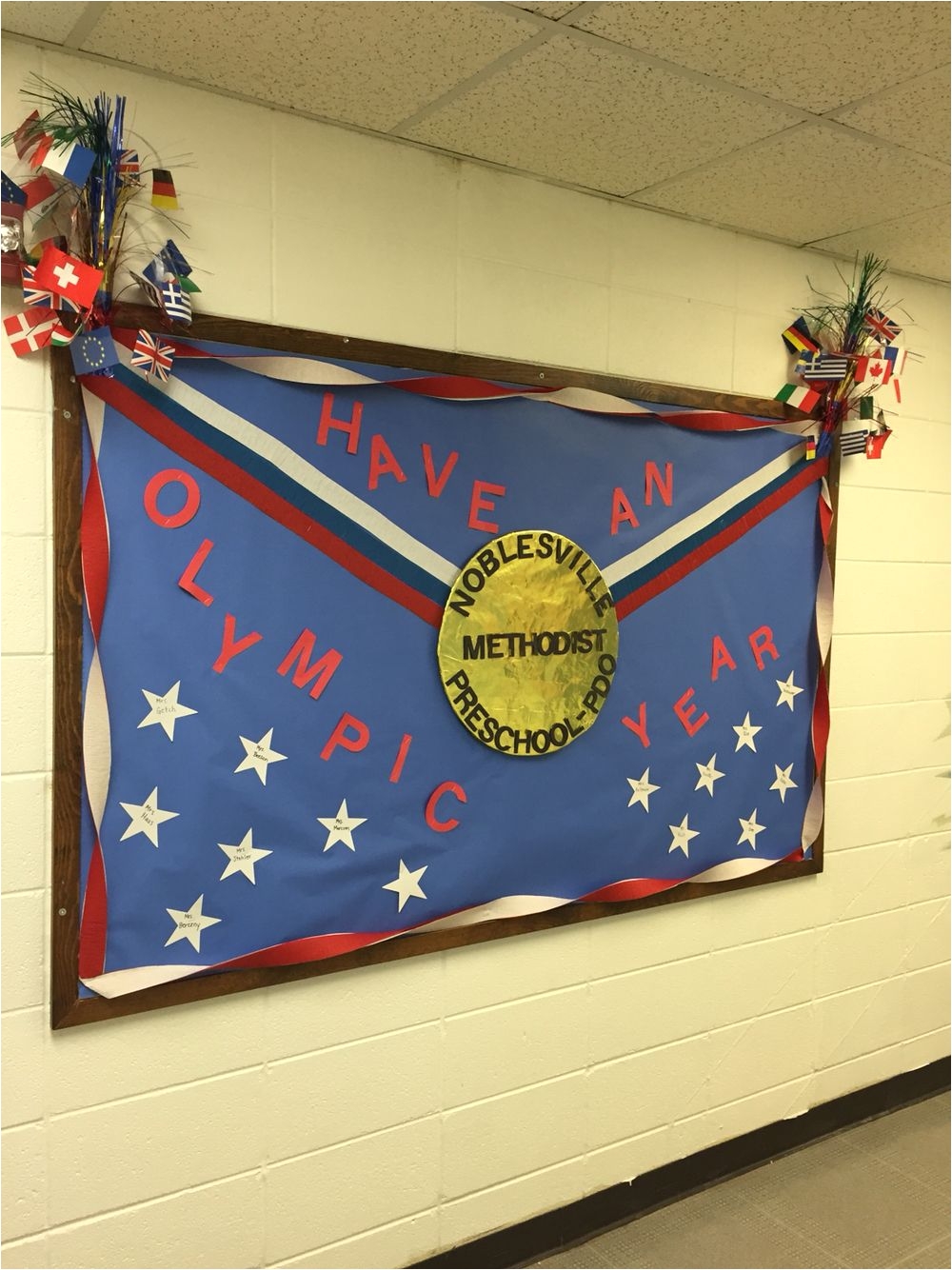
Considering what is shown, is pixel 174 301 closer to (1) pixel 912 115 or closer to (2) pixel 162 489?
(2) pixel 162 489

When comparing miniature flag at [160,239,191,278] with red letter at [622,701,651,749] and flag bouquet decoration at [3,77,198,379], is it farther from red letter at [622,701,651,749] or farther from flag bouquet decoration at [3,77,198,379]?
red letter at [622,701,651,749]

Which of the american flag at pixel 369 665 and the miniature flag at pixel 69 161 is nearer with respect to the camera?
the miniature flag at pixel 69 161

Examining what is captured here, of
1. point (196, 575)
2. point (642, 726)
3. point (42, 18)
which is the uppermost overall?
point (42, 18)

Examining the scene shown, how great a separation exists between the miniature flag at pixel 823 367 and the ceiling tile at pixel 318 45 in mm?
1291

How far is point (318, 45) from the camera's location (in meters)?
1.64

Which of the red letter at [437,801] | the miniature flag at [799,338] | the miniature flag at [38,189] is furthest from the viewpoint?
the miniature flag at [799,338]

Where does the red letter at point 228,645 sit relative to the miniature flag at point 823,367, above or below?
below

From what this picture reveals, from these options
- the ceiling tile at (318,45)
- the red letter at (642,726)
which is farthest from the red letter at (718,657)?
the ceiling tile at (318,45)

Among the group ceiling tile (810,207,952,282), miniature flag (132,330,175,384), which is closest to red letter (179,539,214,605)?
miniature flag (132,330,175,384)

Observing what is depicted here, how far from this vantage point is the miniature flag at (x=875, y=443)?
2.72 metres

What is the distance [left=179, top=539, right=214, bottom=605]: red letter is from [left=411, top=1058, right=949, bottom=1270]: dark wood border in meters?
1.54

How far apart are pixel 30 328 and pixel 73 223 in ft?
0.65

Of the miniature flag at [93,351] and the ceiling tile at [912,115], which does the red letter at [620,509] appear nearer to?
the ceiling tile at [912,115]

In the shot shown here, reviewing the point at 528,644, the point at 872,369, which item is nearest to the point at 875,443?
the point at 872,369
